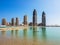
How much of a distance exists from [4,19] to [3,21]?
534cm

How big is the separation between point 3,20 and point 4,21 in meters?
2.38

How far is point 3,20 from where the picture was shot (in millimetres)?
178125

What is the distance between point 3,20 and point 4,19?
3.67m

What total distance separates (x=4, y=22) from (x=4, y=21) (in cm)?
174

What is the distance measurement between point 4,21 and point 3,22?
2.34 metres

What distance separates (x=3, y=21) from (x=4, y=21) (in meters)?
1.59

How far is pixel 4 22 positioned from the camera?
581 feet

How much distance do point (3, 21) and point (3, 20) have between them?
6.32ft

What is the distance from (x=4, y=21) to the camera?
177750 millimetres

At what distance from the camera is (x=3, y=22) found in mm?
176750

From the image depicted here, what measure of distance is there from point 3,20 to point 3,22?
3.53m

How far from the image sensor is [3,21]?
177 metres
